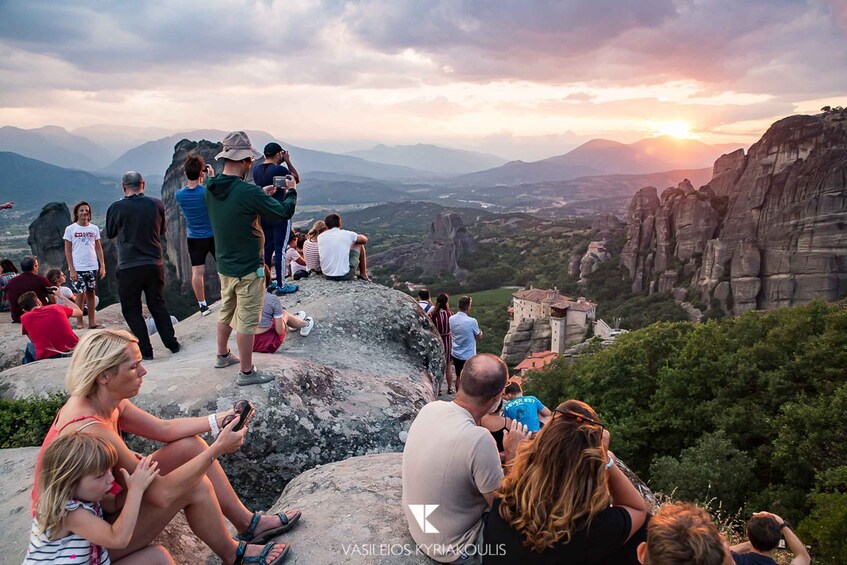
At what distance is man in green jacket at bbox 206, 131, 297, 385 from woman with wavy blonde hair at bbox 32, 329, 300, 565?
7.24 feet

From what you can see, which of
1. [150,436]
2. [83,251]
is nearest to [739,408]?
[150,436]

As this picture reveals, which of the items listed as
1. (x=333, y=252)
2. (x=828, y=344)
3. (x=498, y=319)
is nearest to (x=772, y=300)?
(x=498, y=319)

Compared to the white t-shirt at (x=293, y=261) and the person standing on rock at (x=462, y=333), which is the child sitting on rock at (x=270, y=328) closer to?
the white t-shirt at (x=293, y=261)

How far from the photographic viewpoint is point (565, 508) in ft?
10.6

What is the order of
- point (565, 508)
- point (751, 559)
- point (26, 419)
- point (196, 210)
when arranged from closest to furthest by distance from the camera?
point (565, 508) → point (751, 559) → point (26, 419) → point (196, 210)

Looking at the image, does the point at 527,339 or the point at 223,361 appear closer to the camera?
the point at 223,361

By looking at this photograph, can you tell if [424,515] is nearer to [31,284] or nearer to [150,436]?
[150,436]

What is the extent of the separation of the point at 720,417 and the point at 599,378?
5.68 metres

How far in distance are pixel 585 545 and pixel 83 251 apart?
34.1 ft

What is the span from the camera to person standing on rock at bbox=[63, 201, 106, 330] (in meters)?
9.92

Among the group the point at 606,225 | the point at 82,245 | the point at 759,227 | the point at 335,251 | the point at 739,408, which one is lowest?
the point at 739,408

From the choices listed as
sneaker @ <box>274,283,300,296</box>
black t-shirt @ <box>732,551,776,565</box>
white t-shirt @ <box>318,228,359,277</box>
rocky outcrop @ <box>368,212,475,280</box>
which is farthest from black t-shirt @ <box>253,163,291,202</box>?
rocky outcrop @ <box>368,212,475,280</box>

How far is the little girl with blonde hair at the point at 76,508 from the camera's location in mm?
3035

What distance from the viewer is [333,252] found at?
1148cm
